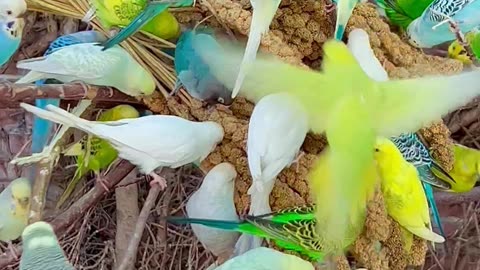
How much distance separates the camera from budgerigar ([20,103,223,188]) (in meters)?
0.52

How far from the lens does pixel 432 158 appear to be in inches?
24.2

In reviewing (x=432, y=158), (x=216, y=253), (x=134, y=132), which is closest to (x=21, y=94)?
(x=134, y=132)

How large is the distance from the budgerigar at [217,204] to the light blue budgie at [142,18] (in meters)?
0.13

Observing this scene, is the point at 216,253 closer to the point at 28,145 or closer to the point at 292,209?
the point at 292,209

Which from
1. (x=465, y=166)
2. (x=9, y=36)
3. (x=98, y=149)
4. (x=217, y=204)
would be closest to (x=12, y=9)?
(x=9, y=36)

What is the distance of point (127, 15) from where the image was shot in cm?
59

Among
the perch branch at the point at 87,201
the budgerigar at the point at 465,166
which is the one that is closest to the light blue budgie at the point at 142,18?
the perch branch at the point at 87,201

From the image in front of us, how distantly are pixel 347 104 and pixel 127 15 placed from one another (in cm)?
21

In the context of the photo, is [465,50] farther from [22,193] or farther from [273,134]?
[22,193]

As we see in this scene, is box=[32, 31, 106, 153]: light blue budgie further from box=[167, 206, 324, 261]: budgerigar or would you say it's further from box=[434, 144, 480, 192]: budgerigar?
box=[434, 144, 480, 192]: budgerigar

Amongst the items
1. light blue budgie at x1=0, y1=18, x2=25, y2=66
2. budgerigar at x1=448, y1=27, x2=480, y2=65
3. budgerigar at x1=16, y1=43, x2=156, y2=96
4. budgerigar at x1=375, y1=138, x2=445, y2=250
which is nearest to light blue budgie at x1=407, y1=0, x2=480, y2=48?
budgerigar at x1=448, y1=27, x2=480, y2=65

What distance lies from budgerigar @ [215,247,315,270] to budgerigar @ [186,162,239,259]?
48mm

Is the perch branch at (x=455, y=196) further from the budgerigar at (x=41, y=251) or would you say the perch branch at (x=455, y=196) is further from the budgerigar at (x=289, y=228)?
the budgerigar at (x=41, y=251)

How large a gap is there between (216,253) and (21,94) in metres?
0.20
